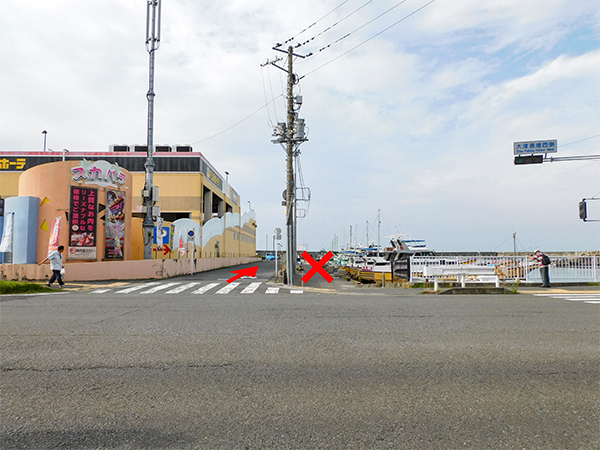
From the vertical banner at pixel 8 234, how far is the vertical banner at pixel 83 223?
2.90m

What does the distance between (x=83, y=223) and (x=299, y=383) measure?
2199 centimetres

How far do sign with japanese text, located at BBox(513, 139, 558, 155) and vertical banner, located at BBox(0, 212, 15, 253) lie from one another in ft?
82.1

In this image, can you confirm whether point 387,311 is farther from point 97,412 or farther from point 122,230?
point 122,230

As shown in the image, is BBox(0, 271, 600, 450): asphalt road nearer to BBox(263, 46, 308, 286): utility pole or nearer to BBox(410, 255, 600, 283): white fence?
BBox(410, 255, 600, 283): white fence

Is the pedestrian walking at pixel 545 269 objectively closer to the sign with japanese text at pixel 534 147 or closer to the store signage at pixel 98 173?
the sign with japanese text at pixel 534 147

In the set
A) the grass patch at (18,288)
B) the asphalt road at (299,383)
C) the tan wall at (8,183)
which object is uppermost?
the tan wall at (8,183)

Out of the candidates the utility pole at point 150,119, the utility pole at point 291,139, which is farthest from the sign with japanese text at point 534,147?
the utility pole at point 150,119

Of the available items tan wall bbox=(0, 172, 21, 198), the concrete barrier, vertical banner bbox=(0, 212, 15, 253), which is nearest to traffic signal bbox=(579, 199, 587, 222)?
the concrete barrier

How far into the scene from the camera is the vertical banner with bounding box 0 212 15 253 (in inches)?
886

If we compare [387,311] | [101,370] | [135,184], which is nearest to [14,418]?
[101,370]

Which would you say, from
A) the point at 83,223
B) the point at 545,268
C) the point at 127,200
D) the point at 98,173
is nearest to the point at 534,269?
the point at 545,268

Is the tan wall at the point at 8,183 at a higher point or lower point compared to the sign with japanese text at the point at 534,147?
higher

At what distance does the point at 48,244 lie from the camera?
22875mm

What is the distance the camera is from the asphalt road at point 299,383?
359 cm
